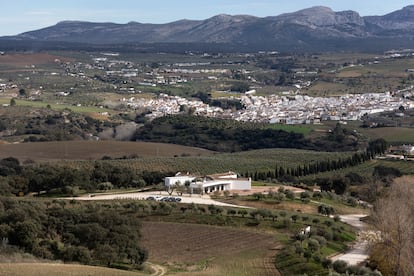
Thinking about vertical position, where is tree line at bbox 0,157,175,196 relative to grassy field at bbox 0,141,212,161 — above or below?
above

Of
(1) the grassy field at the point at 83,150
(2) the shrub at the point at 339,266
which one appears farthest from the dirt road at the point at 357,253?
(1) the grassy field at the point at 83,150

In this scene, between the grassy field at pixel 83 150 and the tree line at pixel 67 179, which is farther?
the grassy field at pixel 83 150

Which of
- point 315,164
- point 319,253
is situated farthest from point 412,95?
point 319,253

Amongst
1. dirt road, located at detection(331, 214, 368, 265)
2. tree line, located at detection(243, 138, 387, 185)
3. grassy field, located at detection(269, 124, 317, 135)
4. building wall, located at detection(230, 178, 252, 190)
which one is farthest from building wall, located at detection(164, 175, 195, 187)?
grassy field, located at detection(269, 124, 317, 135)

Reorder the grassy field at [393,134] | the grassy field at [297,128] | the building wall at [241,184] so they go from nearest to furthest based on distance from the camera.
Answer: the building wall at [241,184], the grassy field at [393,134], the grassy field at [297,128]

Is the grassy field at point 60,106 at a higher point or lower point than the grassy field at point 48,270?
lower

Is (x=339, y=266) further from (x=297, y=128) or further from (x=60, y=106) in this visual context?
(x=60, y=106)

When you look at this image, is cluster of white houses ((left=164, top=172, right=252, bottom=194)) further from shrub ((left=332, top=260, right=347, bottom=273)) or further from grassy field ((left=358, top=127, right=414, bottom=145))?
grassy field ((left=358, top=127, right=414, bottom=145))

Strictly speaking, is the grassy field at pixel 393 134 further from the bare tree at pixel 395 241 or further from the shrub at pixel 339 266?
the shrub at pixel 339 266
